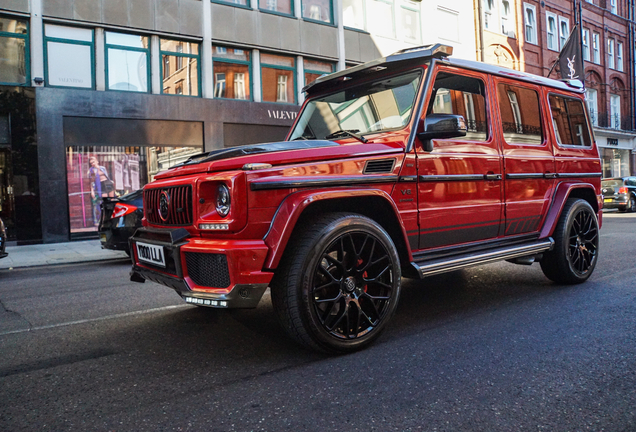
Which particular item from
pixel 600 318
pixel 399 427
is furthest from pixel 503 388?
pixel 600 318

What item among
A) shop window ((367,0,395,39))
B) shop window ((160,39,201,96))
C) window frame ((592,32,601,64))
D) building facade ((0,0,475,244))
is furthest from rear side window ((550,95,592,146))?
window frame ((592,32,601,64))

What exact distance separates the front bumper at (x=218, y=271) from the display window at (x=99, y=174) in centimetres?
1177

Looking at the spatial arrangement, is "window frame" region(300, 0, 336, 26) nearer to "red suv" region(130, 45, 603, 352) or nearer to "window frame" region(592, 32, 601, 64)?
"red suv" region(130, 45, 603, 352)

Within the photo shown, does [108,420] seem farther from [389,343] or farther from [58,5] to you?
[58,5]

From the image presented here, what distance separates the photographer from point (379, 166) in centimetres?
357

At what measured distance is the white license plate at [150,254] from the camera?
3361mm

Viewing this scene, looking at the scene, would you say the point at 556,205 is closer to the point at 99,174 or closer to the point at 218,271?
the point at 218,271

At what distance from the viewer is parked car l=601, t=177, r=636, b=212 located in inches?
750

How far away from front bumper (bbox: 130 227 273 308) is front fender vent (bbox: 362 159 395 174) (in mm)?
991

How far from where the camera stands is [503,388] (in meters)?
2.66

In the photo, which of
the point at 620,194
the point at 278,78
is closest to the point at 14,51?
the point at 278,78

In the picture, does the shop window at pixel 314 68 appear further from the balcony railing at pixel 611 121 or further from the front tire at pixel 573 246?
the balcony railing at pixel 611 121

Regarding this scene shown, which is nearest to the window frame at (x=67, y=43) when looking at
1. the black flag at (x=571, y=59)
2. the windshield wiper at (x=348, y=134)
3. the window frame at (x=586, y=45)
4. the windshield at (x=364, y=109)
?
the windshield at (x=364, y=109)

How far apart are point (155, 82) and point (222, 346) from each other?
1419 cm
